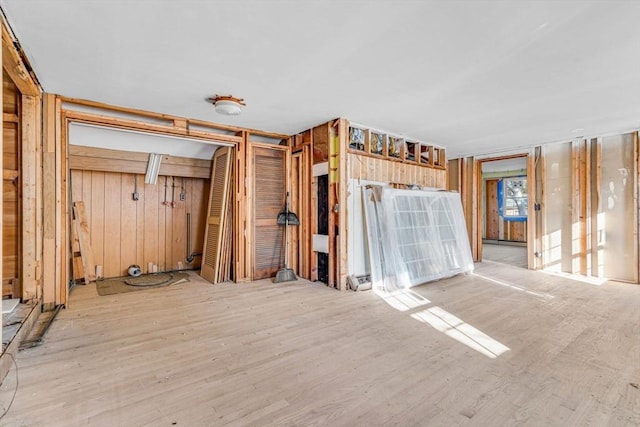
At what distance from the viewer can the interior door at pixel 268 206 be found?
4.75 meters

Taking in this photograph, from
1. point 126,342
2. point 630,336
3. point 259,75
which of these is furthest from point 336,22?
point 630,336

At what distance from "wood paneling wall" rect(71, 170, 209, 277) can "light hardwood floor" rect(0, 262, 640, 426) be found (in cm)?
136

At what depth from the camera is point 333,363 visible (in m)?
2.17

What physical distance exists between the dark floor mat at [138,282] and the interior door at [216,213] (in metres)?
0.43

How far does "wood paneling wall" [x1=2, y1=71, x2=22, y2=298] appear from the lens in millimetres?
3025

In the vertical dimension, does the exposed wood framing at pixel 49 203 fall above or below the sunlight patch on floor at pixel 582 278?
above

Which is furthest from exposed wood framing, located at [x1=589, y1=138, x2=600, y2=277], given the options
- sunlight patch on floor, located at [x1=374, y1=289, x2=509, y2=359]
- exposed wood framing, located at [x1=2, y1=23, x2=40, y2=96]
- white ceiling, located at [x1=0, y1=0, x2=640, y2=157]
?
exposed wood framing, located at [x1=2, y1=23, x2=40, y2=96]

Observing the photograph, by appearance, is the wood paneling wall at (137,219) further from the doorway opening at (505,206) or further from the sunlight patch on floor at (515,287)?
the doorway opening at (505,206)

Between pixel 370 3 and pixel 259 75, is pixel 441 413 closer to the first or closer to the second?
pixel 370 3

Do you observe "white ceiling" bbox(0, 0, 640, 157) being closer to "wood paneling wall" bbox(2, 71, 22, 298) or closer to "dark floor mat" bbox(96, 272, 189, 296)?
"wood paneling wall" bbox(2, 71, 22, 298)

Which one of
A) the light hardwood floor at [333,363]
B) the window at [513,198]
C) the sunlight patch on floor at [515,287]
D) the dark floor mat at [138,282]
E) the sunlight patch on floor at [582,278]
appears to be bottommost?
the light hardwood floor at [333,363]

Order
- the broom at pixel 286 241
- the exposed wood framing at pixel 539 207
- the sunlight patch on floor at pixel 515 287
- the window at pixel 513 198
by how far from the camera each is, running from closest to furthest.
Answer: the sunlight patch on floor at pixel 515 287, the broom at pixel 286 241, the exposed wood framing at pixel 539 207, the window at pixel 513 198

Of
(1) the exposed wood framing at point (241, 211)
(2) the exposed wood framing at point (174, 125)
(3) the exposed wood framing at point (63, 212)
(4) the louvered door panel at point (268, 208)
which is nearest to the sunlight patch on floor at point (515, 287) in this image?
(4) the louvered door panel at point (268, 208)

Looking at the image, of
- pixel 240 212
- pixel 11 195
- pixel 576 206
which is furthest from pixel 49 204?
pixel 576 206
